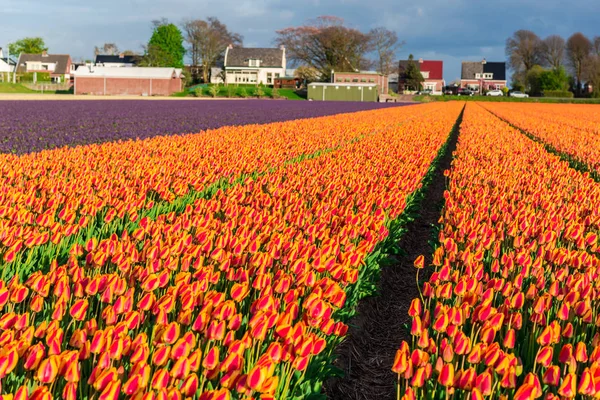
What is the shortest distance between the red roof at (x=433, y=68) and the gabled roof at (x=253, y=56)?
4278 centimetres

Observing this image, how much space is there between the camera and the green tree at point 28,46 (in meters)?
138

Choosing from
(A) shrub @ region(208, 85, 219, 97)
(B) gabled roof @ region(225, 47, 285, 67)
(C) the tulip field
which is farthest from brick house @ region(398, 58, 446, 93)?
(C) the tulip field

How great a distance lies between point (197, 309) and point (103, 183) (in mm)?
3909

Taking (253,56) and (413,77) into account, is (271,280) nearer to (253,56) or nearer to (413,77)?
(253,56)

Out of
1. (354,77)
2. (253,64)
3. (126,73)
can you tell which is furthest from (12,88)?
(354,77)

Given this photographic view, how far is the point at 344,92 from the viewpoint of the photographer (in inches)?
3076

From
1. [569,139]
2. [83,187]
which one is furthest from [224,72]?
[83,187]

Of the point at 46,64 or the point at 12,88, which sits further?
the point at 46,64

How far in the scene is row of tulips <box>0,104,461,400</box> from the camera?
243 cm

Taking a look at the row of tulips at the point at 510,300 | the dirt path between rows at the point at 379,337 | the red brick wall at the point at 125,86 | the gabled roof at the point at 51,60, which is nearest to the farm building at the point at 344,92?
the red brick wall at the point at 125,86

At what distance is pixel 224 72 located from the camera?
360 ft

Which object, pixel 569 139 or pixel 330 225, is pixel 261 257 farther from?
pixel 569 139

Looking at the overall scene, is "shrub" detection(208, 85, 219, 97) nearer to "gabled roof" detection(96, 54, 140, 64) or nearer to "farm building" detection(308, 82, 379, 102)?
"farm building" detection(308, 82, 379, 102)

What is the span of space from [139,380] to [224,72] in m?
111
